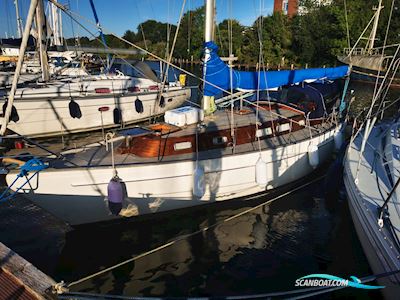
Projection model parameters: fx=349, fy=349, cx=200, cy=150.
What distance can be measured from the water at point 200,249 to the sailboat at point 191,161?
47 cm

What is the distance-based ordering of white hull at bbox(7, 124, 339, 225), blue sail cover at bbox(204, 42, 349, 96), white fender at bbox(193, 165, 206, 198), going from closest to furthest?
white hull at bbox(7, 124, 339, 225) < white fender at bbox(193, 165, 206, 198) < blue sail cover at bbox(204, 42, 349, 96)

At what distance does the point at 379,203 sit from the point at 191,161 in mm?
4497

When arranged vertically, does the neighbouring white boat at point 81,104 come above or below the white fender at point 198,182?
above

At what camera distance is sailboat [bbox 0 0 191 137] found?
1593 centimetres

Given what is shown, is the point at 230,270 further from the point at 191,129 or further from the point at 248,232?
the point at 191,129

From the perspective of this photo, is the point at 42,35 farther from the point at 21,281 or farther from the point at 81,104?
the point at 21,281

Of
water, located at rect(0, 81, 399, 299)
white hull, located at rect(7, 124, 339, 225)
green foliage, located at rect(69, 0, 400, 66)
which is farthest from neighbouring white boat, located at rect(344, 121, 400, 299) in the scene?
green foliage, located at rect(69, 0, 400, 66)

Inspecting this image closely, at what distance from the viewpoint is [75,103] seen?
1677cm

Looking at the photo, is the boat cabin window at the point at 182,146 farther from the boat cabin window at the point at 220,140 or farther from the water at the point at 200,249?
the water at the point at 200,249

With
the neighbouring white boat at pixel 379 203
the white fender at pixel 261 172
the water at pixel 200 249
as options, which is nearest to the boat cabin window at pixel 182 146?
the water at pixel 200 249

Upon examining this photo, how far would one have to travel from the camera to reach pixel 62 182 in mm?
8234

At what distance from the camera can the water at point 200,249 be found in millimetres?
7273

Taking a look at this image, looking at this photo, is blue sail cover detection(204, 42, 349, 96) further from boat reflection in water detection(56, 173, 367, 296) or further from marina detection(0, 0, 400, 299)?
boat reflection in water detection(56, 173, 367, 296)

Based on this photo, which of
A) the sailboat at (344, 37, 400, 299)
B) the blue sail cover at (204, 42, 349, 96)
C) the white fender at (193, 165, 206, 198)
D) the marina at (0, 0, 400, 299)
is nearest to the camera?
the sailboat at (344, 37, 400, 299)
